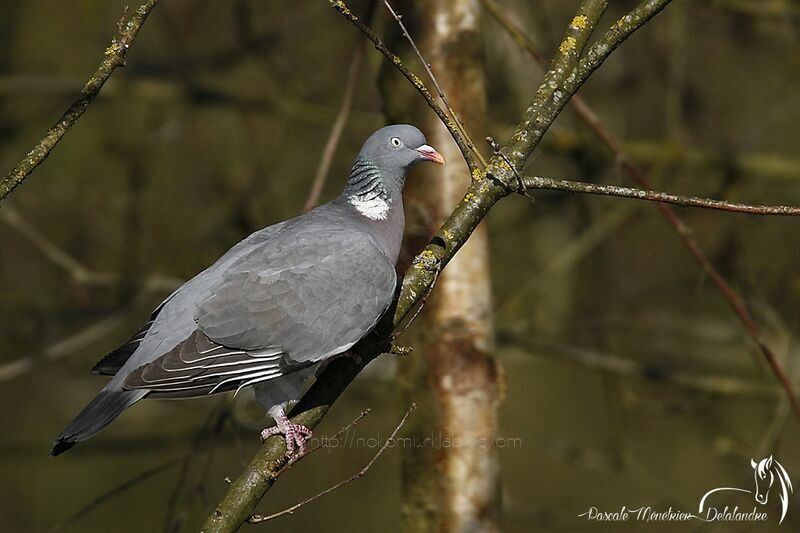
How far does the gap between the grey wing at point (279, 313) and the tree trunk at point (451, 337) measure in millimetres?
664

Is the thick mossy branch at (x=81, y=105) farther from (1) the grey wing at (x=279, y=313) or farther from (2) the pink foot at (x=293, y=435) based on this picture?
(2) the pink foot at (x=293, y=435)

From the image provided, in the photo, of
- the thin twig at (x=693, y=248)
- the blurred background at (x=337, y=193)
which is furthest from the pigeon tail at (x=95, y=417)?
Answer: the blurred background at (x=337, y=193)

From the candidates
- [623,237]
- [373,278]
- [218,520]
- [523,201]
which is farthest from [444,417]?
[623,237]

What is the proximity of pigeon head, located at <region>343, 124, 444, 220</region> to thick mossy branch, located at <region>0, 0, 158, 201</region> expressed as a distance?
1.19 metres

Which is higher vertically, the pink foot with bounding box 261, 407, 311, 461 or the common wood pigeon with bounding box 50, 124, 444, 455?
the common wood pigeon with bounding box 50, 124, 444, 455

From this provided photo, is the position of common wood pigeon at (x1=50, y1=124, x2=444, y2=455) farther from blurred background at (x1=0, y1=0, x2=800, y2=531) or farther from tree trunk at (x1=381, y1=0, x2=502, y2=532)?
blurred background at (x1=0, y1=0, x2=800, y2=531)

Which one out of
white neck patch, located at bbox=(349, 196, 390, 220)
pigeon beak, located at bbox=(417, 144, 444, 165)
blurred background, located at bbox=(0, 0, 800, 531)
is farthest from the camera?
blurred background, located at bbox=(0, 0, 800, 531)

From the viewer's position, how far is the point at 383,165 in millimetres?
3732

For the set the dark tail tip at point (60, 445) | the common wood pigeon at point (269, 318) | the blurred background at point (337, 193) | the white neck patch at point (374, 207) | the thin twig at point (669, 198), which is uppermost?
the blurred background at point (337, 193)

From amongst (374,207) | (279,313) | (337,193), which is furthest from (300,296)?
(337,193)

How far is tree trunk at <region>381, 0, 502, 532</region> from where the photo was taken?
3.85 meters

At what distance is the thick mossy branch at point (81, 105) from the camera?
2494 mm

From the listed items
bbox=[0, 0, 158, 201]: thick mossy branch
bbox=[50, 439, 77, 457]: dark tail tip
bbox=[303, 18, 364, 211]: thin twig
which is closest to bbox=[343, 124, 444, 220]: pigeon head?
bbox=[303, 18, 364, 211]: thin twig

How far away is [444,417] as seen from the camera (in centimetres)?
391
